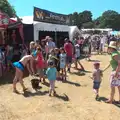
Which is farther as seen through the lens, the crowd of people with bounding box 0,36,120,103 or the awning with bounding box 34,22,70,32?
the awning with bounding box 34,22,70,32

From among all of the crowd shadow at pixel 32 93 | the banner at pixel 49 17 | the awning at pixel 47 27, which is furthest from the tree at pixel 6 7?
the crowd shadow at pixel 32 93

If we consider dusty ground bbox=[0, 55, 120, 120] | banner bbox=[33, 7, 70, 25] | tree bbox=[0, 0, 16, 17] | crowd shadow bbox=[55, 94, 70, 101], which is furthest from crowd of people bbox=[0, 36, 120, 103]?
tree bbox=[0, 0, 16, 17]

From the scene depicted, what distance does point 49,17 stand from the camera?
19.3 metres

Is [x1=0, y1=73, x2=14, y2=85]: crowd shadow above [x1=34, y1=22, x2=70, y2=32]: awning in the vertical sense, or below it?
below

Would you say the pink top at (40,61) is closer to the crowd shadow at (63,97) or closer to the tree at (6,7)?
the crowd shadow at (63,97)

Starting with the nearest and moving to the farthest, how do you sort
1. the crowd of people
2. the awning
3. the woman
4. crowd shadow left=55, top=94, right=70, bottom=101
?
the woman < the crowd of people < crowd shadow left=55, top=94, right=70, bottom=101 < the awning

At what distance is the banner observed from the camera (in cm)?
1747

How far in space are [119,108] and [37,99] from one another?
238 centimetres

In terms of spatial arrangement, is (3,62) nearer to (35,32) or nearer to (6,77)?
(6,77)

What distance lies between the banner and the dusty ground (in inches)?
323

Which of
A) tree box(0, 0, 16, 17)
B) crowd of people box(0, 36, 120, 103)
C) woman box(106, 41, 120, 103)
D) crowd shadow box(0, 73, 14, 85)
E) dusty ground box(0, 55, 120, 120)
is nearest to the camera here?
dusty ground box(0, 55, 120, 120)

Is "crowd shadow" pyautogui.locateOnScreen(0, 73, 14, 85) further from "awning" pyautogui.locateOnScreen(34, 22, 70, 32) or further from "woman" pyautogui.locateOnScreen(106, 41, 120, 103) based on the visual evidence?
"woman" pyautogui.locateOnScreen(106, 41, 120, 103)

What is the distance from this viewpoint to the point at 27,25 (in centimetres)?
1539

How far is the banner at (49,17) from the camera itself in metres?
17.5
